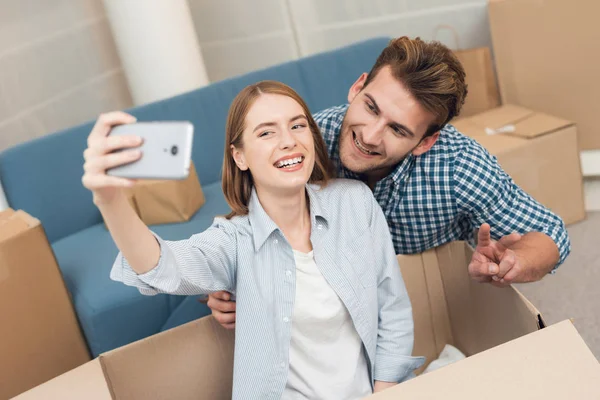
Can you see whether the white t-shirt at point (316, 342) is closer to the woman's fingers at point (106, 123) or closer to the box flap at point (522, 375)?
the box flap at point (522, 375)

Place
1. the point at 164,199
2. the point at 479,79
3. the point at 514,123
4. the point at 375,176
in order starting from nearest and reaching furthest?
the point at 375,176 < the point at 164,199 < the point at 514,123 < the point at 479,79

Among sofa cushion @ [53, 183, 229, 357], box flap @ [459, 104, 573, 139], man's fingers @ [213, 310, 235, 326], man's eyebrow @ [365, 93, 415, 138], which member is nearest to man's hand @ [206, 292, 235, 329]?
man's fingers @ [213, 310, 235, 326]

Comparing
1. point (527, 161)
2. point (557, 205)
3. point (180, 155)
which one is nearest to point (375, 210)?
point (180, 155)

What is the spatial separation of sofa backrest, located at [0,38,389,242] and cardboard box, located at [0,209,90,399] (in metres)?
0.39

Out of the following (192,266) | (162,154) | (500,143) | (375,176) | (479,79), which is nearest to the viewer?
(162,154)

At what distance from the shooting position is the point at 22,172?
2.24m

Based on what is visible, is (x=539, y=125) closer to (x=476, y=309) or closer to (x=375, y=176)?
(x=375, y=176)

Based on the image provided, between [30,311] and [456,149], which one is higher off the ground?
[456,149]

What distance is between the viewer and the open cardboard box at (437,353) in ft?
3.10

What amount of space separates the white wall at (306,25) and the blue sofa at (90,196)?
38 centimetres

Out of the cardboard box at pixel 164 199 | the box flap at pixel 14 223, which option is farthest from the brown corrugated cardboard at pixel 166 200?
the box flap at pixel 14 223

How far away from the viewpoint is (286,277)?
4.21 feet

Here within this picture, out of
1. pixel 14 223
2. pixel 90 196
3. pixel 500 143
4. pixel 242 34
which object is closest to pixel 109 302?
pixel 14 223

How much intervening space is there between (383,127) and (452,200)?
23cm
